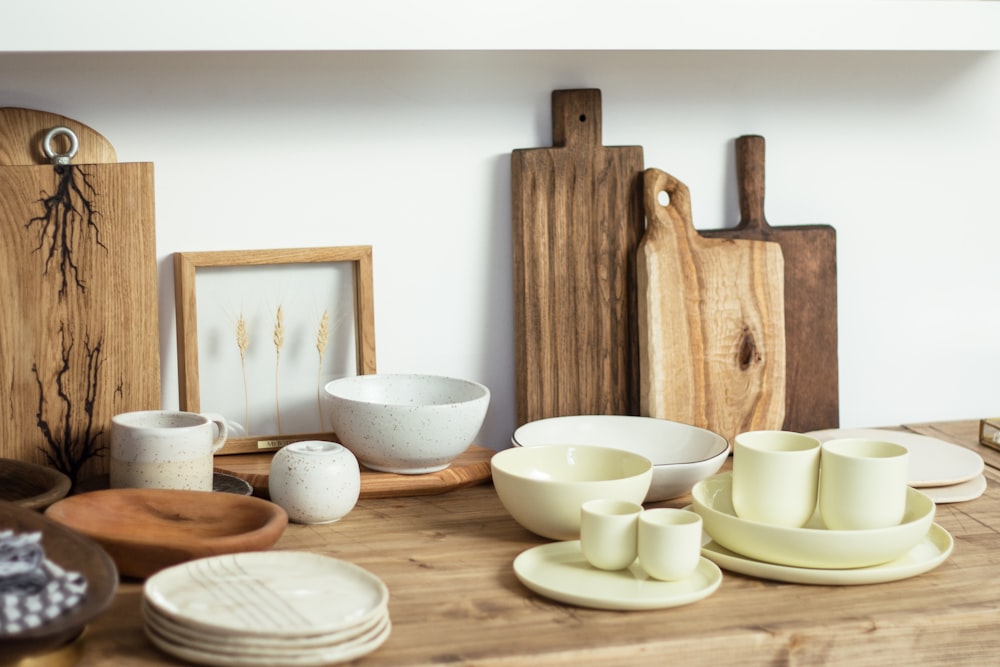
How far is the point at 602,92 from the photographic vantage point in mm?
1439

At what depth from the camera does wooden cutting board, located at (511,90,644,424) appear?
4.59 feet

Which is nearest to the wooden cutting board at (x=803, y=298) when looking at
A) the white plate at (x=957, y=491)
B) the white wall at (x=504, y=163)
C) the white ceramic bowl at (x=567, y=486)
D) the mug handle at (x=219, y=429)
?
the white wall at (x=504, y=163)

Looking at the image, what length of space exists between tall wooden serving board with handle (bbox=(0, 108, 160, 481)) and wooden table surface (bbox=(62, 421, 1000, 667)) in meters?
0.30

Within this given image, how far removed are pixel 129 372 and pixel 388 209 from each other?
39 cm

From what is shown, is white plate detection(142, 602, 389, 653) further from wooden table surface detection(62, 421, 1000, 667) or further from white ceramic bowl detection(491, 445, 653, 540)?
white ceramic bowl detection(491, 445, 653, 540)

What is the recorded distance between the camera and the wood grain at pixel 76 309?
1.18 metres

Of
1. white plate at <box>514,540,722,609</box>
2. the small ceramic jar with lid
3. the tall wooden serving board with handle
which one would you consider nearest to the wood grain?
the tall wooden serving board with handle

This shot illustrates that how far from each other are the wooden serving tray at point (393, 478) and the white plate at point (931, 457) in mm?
494

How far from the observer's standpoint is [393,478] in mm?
1228

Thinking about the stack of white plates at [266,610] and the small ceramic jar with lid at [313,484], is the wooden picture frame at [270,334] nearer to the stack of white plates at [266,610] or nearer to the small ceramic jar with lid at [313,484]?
the small ceramic jar with lid at [313,484]

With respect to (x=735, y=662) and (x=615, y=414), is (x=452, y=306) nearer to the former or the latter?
(x=615, y=414)
